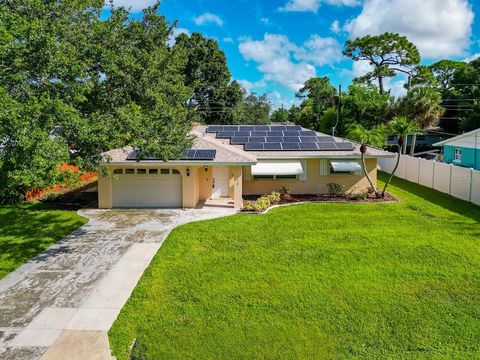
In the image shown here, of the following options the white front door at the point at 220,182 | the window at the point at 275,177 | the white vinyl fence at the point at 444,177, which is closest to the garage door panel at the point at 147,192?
the white front door at the point at 220,182

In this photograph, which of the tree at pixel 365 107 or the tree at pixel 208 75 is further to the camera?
the tree at pixel 208 75

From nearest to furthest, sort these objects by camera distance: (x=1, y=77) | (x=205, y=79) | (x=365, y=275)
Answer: (x=1, y=77) → (x=365, y=275) → (x=205, y=79)

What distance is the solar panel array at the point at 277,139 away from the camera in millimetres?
23922

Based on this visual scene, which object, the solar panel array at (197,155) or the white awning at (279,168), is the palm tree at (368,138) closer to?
the white awning at (279,168)

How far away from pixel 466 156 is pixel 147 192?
1151 inches

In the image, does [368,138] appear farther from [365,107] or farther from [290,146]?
[365,107]

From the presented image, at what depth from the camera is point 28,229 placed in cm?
1633

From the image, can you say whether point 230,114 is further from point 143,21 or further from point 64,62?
point 64,62

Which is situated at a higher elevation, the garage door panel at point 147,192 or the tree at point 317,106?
the tree at point 317,106

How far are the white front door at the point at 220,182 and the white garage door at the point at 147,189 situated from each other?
2984 millimetres

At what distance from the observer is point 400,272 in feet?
37.9

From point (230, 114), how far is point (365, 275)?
46527 millimetres

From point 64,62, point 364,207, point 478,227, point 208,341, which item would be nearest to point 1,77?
point 64,62

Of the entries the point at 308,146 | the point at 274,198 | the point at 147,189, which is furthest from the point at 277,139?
the point at 147,189
